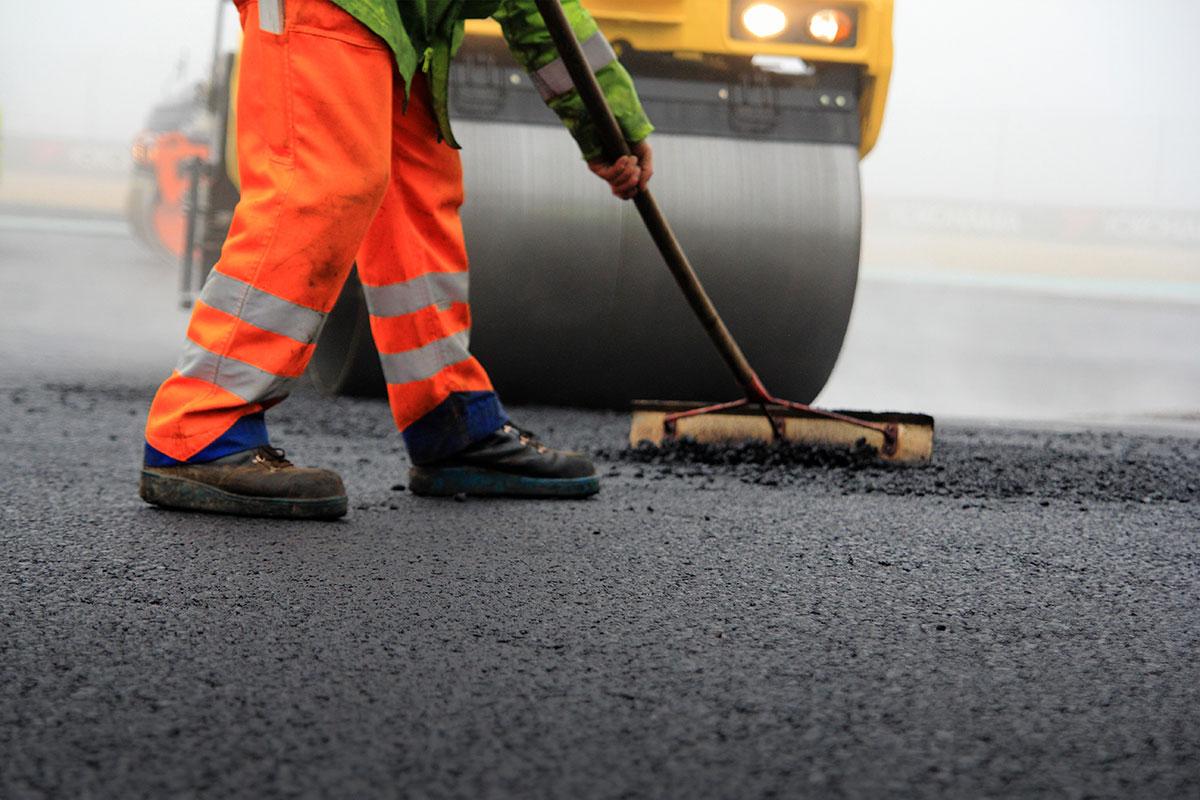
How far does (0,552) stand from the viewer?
172 cm

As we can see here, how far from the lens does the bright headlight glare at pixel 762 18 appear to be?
3.51 meters

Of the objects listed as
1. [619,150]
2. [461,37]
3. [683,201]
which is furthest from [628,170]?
[683,201]

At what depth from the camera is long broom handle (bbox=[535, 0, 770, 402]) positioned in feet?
7.69

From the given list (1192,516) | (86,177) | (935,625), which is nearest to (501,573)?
(935,625)

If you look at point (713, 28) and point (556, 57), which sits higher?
point (713, 28)

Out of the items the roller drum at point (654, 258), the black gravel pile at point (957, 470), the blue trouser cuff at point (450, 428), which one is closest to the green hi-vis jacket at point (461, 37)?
the blue trouser cuff at point (450, 428)

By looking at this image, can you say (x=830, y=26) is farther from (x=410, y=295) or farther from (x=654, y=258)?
(x=410, y=295)

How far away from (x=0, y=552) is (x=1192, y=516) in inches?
73.1

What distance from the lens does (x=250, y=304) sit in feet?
6.72

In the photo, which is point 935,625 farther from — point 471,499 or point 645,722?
point 471,499

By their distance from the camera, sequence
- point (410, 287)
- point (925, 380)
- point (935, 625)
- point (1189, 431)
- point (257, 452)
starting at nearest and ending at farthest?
1. point (935, 625)
2. point (257, 452)
3. point (410, 287)
4. point (1189, 431)
5. point (925, 380)

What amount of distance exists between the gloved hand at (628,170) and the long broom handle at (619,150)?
0.02 m

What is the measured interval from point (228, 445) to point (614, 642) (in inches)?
37.9

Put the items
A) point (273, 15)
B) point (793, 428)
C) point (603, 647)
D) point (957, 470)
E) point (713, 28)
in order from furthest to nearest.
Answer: point (713, 28), point (793, 428), point (957, 470), point (273, 15), point (603, 647)
